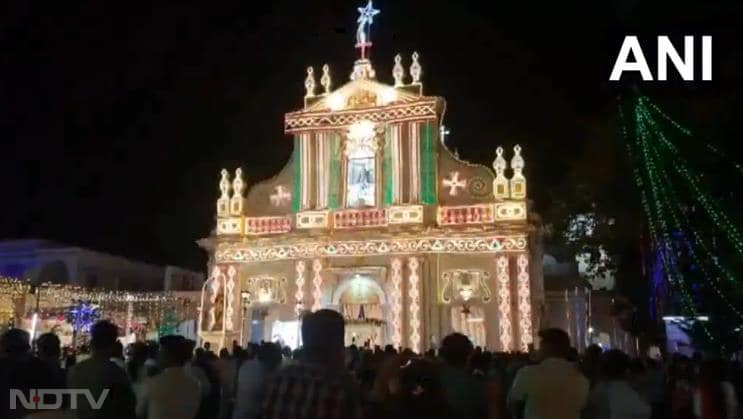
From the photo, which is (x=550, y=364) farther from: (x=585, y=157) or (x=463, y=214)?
(x=585, y=157)

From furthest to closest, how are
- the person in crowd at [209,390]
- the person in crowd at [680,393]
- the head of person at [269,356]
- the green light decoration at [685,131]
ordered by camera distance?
the green light decoration at [685,131], the person in crowd at [680,393], the head of person at [269,356], the person in crowd at [209,390]

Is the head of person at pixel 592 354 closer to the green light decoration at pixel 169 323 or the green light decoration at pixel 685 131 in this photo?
the green light decoration at pixel 685 131

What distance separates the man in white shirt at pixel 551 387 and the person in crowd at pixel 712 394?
1.57m

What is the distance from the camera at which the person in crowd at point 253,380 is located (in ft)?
29.8

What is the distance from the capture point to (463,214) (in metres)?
28.0

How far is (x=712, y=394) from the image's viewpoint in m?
7.18

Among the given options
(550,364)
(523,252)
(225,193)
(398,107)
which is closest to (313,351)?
(550,364)

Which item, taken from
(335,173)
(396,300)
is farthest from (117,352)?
(335,173)

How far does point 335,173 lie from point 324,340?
25.9 meters

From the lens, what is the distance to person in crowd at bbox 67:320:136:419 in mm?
5762

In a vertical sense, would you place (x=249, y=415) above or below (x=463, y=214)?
below

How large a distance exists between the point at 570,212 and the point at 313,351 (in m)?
26.8

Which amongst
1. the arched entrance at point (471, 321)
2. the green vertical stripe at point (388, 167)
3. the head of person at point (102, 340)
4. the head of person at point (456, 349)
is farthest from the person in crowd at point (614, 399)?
the green vertical stripe at point (388, 167)

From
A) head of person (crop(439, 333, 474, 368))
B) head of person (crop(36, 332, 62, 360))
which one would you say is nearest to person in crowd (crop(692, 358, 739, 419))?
head of person (crop(439, 333, 474, 368))
